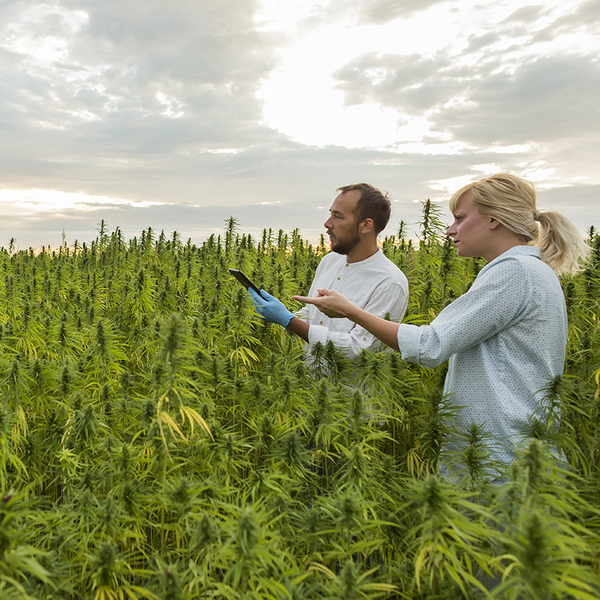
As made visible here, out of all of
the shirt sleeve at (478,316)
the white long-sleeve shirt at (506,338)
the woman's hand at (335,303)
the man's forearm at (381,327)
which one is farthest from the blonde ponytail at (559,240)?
the woman's hand at (335,303)

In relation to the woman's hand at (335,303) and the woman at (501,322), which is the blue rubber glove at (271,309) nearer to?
the woman's hand at (335,303)

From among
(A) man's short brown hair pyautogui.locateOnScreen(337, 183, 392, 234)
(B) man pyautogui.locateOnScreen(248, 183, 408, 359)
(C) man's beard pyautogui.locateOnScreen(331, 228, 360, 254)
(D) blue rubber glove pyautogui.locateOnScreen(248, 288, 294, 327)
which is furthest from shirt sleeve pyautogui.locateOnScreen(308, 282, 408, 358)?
(A) man's short brown hair pyautogui.locateOnScreen(337, 183, 392, 234)

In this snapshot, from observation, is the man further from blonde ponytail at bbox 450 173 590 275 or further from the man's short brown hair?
blonde ponytail at bbox 450 173 590 275

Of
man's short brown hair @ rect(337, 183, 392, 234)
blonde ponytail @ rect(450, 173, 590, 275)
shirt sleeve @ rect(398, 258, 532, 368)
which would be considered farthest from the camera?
man's short brown hair @ rect(337, 183, 392, 234)

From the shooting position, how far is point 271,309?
3156mm

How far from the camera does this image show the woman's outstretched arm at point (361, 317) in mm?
2354

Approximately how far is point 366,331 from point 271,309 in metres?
0.68

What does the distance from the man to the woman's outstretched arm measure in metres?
0.37

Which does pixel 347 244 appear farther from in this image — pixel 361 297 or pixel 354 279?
pixel 361 297

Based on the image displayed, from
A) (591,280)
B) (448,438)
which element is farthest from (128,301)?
(591,280)

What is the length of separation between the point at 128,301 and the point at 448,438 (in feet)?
11.6

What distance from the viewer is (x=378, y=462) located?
2.35m

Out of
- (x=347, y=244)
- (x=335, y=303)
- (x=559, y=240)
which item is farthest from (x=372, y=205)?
(x=559, y=240)

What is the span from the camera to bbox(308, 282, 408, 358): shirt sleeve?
3021mm
